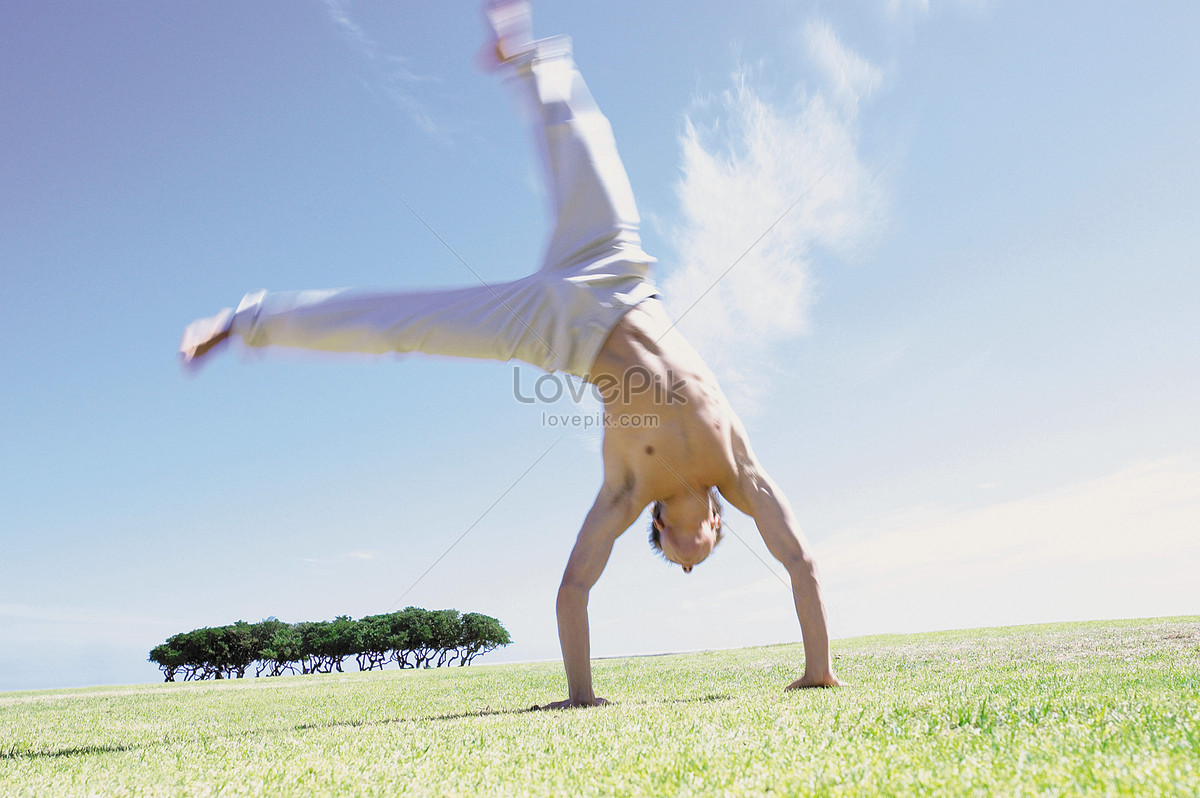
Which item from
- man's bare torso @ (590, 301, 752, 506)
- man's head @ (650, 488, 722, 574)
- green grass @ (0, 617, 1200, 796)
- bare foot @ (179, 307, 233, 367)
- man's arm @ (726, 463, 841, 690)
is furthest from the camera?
man's head @ (650, 488, 722, 574)

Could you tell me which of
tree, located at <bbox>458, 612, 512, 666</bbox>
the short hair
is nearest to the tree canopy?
tree, located at <bbox>458, 612, 512, 666</bbox>

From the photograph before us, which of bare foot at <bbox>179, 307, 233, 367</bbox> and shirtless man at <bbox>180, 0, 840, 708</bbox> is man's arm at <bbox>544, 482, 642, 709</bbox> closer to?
shirtless man at <bbox>180, 0, 840, 708</bbox>

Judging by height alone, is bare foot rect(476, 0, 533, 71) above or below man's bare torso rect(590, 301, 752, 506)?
above

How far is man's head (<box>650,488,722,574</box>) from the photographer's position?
16.9 ft

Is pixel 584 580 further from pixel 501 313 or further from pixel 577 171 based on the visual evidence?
pixel 577 171

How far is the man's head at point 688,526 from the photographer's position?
5.16 metres

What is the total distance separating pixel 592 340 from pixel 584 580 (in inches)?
62.0

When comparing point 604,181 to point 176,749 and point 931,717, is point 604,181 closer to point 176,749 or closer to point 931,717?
point 931,717

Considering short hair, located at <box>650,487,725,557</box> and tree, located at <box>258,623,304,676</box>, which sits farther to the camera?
tree, located at <box>258,623,304,676</box>

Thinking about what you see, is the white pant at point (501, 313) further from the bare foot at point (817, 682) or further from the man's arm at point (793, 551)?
the bare foot at point (817, 682)

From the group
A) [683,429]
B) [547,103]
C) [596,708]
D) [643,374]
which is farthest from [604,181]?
[596,708]

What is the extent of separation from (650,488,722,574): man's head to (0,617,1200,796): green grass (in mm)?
937

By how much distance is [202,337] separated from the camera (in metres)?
4.62

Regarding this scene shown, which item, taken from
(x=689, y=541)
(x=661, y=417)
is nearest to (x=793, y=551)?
(x=689, y=541)
